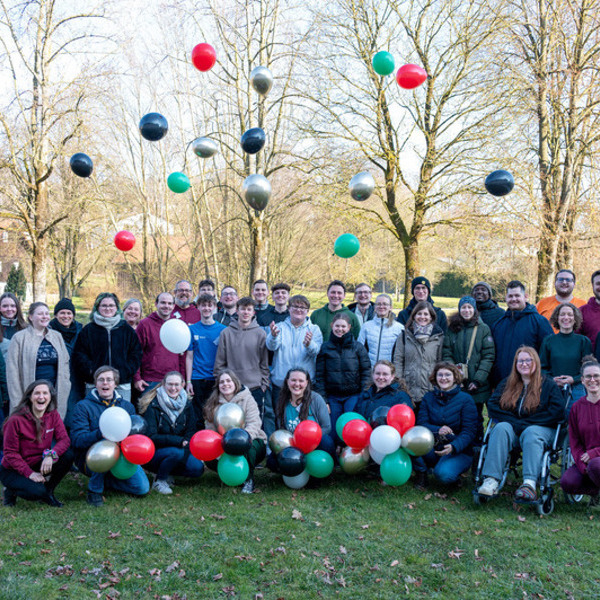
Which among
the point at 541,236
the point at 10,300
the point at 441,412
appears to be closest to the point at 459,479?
the point at 441,412

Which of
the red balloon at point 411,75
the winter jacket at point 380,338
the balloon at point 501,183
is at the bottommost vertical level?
the winter jacket at point 380,338

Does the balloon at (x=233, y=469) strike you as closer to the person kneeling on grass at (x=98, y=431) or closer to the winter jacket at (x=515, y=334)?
the person kneeling on grass at (x=98, y=431)

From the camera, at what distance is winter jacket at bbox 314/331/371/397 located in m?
5.66

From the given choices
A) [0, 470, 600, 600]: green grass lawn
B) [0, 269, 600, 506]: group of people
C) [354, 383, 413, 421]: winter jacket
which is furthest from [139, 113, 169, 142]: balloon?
[0, 470, 600, 600]: green grass lawn

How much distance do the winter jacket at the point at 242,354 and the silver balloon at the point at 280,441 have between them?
2.41 feet

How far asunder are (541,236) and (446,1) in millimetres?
5322

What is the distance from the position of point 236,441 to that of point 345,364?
4.56 feet

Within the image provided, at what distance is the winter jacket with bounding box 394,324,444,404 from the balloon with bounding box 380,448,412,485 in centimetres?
89

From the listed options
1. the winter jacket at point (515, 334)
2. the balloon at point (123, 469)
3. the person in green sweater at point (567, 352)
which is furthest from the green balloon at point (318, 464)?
the person in green sweater at point (567, 352)

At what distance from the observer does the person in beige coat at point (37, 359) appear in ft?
17.2

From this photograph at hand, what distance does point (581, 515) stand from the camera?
4629 millimetres

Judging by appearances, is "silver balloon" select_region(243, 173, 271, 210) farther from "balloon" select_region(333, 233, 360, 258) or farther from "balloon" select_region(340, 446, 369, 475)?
"balloon" select_region(340, 446, 369, 475)

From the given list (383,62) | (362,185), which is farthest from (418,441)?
(383,62)

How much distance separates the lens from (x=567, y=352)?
529 centimetres
